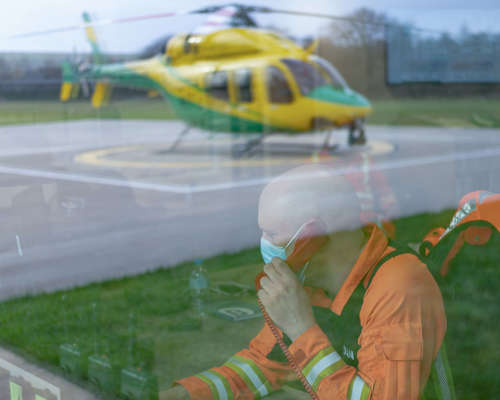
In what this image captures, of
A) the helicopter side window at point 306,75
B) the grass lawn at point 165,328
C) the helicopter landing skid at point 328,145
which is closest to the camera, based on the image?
the grass lawn at point 165,328

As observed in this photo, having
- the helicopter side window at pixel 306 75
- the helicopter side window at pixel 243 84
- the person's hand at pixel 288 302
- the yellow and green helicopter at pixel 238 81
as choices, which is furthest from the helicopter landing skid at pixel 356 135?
the person's hand at pixel 288 302

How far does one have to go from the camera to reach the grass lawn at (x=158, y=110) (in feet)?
6.36

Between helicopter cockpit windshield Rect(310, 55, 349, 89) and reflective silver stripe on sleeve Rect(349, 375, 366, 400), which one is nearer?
reflective silver stripe on sleeve Rect(349, 375, 366, 400)

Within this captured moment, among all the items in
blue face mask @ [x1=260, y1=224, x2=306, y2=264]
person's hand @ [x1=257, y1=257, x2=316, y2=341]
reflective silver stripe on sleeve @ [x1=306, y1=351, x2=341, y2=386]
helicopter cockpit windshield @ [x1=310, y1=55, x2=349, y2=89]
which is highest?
helicopter cockpit windshield @ [x1=310, y1=55, x2=349, y2=89]

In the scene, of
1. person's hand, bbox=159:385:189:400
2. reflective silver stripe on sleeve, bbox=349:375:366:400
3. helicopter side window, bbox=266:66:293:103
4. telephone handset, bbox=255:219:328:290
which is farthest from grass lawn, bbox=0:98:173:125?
reflective silver stripe on sleeve, bbox=349:375:366:400

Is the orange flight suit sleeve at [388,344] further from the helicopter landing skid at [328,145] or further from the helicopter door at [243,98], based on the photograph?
the helicopter door at [243,98]

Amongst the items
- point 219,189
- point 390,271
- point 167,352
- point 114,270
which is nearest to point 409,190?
point 219,189

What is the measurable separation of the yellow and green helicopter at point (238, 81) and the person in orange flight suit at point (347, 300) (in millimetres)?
979

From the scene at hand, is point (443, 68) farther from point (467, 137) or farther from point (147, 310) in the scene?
point (467, 137)

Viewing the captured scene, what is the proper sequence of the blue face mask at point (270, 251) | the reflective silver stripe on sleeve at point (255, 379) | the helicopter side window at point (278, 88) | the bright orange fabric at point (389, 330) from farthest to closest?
the helicopter side window at point (278, 88) → the reflective silver stripe on sleeve at point (255, 379) → the blue face mask at point (270, 251) → the bright orange fabric at point (389, 330)

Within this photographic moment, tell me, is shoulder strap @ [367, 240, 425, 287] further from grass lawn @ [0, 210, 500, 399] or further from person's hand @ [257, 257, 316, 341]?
grass lawn @ [0, 210, 500, 399]

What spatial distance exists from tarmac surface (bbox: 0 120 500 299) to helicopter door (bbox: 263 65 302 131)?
0.12m

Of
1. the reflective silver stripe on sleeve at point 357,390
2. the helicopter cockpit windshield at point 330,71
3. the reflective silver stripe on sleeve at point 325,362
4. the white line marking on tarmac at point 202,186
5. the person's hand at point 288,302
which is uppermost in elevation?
Result: the helicopter cockpit windshield at point 330,71

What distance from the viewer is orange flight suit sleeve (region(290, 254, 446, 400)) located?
828mm
